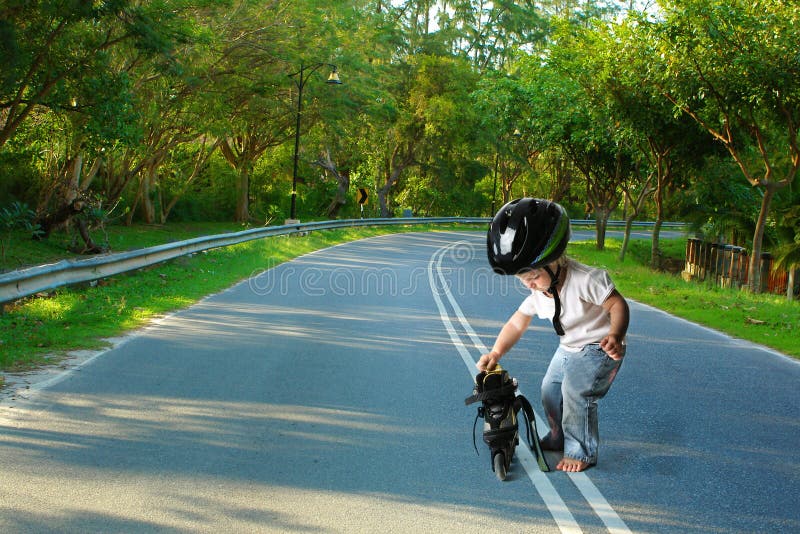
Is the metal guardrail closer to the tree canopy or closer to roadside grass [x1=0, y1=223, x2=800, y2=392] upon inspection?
roadside grass [x1=0, y1=223, x2=800, y2=392]

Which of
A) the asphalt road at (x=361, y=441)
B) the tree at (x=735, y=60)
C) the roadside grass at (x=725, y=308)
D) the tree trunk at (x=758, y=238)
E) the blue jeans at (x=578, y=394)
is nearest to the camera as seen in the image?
the asphalt road at (x=361, y=441)

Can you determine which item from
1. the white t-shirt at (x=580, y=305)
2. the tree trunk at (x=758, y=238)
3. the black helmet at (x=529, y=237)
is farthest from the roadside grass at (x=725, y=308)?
the black helmet at (x=529, y=237)

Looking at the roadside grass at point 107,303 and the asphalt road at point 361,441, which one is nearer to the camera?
the asphalt road at point 361,441

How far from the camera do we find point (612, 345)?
4.71m

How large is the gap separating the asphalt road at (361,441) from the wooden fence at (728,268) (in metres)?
18.8

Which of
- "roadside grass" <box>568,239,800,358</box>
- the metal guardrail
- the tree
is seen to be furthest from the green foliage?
the tree

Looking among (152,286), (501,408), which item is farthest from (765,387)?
(152,286)

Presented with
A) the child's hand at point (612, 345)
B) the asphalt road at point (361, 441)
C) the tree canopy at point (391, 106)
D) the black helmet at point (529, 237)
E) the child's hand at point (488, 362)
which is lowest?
the asphalt road at point (361, 441)

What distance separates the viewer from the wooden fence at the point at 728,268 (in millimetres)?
28408

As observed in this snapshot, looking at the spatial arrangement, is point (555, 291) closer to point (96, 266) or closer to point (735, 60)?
point (96, 266)

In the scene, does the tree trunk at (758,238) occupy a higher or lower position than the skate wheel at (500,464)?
higher

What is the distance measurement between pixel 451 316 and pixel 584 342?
8320 millimetres

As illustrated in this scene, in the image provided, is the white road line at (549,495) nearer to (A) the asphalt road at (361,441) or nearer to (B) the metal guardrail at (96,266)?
(A) the asphalt road at (361,441)

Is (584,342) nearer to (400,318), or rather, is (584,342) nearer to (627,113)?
(400,318)
